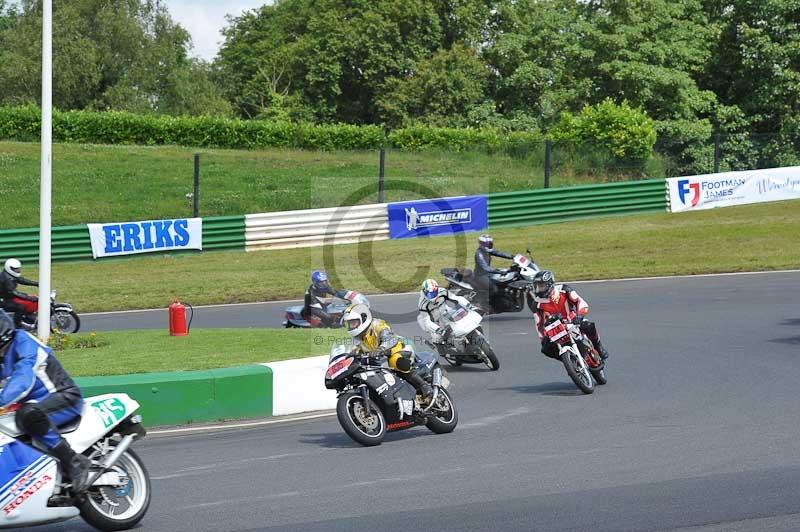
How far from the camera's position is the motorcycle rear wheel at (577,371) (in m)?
13.2

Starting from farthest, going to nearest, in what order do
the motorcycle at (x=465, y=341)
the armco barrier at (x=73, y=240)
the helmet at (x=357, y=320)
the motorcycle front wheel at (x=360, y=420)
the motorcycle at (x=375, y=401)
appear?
1. the armco barrier at (x=73, y=240)
2. the motorcycle at (x=465, y=341)
3. the helmet at (x=357, y=320)
4. the motorcycle at (x=375, y=401)
5. the motorcycle front wheel at (x=360, y=420)

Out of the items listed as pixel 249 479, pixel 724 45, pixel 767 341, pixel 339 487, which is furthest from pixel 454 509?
pixel 724 45

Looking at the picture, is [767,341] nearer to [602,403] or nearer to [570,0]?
[602,403]

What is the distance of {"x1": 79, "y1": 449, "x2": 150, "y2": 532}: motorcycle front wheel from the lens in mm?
7562

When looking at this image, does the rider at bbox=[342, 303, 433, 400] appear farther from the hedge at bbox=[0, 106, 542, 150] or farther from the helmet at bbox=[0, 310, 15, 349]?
the hedge at bbox=[0, 106, 542, 150]

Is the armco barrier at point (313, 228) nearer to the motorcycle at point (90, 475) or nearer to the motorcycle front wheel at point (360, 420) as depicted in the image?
the motorcycle front wheel at point (360, 420)

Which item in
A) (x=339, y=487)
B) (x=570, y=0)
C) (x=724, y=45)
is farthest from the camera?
(x=570, y=0)

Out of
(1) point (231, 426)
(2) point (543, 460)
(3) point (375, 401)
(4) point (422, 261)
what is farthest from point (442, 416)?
(4) point (422, 261)

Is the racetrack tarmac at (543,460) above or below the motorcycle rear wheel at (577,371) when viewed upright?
below

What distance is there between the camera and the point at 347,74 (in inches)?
2167

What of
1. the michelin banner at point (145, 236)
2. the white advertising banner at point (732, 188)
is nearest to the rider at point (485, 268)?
the michelin banner at point (145, 236)

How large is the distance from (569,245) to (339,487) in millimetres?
21623

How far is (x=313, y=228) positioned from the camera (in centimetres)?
3006

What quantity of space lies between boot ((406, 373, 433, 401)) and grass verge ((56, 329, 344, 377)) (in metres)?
2.65
